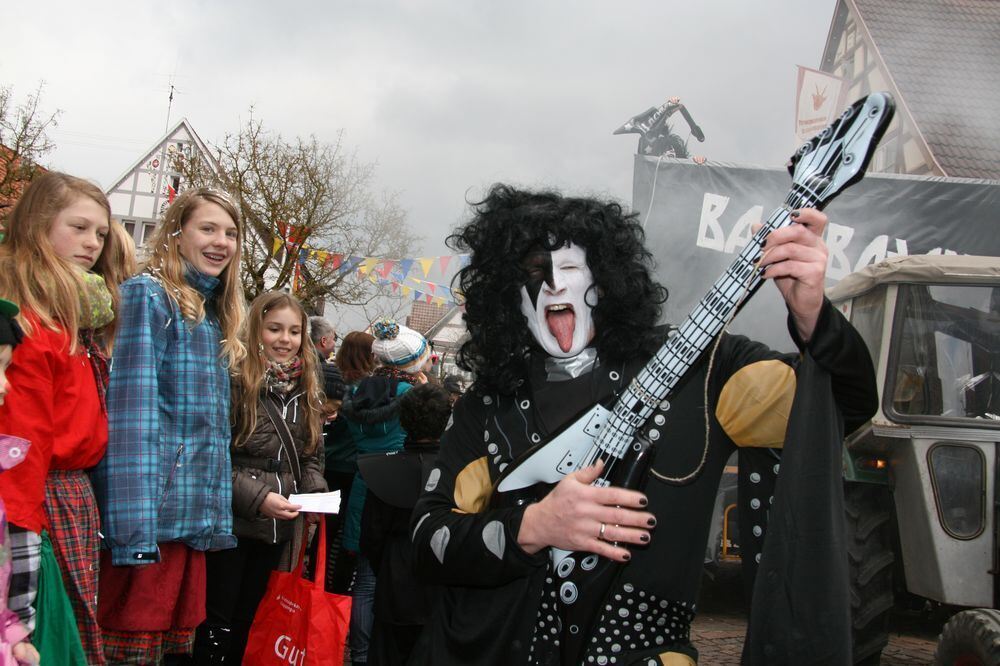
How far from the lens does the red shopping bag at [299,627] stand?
307cm

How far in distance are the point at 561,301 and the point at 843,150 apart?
65cm

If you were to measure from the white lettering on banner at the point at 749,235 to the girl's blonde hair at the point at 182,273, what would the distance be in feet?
19.0

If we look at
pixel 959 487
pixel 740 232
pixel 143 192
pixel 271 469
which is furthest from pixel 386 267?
pixel 143 192

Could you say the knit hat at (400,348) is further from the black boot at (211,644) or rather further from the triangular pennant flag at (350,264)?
the triangular pennant flag at (350,264)

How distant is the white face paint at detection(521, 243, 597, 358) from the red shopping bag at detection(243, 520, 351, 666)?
1779 millimetres

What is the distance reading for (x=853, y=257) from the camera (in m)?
8.21

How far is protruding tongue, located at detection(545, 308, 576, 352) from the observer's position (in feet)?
5.72

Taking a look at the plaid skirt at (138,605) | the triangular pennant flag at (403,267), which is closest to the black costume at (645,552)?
the plaid skirt at (138,605)

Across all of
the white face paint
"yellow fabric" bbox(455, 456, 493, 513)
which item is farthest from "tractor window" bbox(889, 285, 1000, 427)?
"yellow fabric" bbox(455, 456, 493, 513)

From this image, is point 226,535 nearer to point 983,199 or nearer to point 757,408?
point 757,408

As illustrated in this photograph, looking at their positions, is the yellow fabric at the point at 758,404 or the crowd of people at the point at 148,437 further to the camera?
the crowd of people at the point at 148,437

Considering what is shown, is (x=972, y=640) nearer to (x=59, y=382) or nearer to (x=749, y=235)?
(x=59, y=382)

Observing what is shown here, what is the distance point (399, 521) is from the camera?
3.52m

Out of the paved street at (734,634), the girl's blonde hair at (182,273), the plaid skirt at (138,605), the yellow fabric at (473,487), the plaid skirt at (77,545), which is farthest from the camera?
the paved street at (734,634)
